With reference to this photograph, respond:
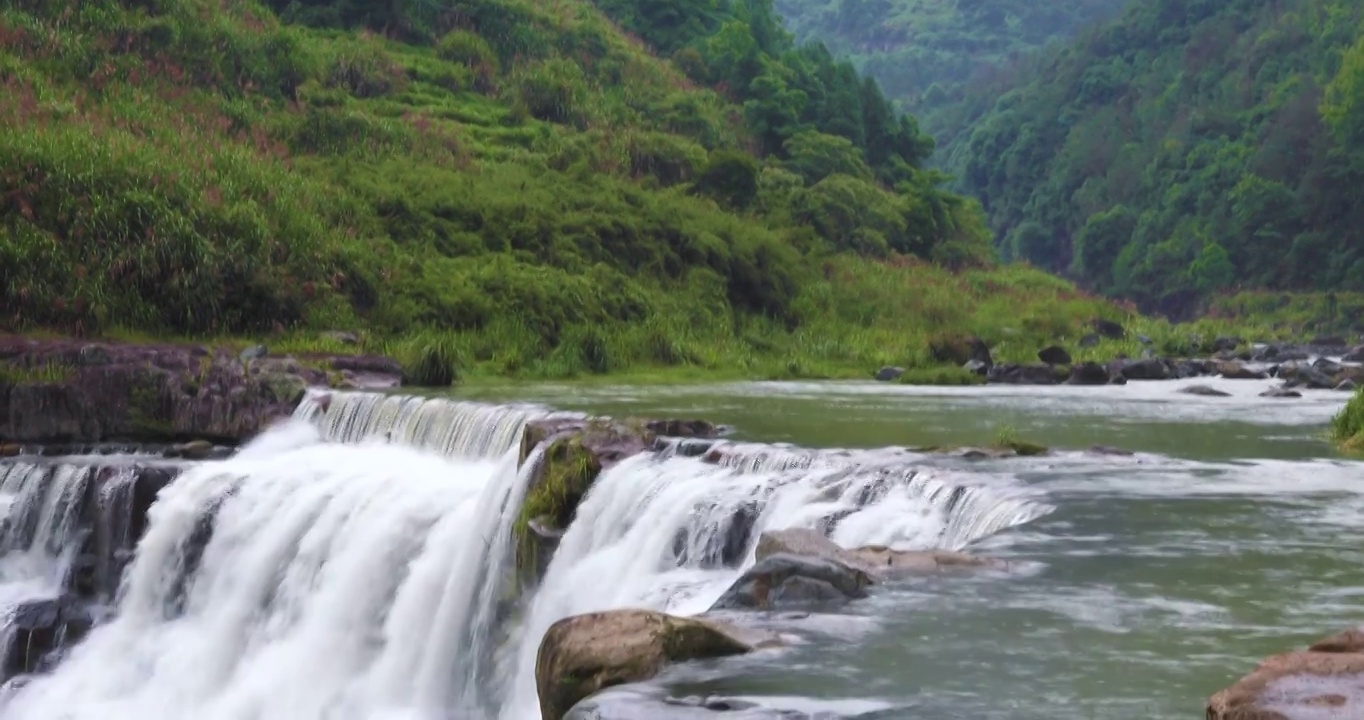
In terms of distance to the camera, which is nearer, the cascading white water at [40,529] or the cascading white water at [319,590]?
the cascading white water at [319,590]

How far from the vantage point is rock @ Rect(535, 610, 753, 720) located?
8367mm

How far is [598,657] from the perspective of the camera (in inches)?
333

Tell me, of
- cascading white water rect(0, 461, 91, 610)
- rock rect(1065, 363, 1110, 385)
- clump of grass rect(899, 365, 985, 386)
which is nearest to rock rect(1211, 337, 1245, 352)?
rock rect(1065, 363, 1110, 385)

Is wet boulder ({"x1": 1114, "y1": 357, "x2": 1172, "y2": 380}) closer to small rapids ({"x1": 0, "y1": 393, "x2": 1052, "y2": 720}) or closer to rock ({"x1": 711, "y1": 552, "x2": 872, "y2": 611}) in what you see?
small rapids ({"x1": 0, "y1": 393, "x2": 1052, "y2": 720})

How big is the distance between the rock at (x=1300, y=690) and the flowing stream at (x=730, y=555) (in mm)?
842

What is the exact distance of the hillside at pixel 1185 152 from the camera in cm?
8138

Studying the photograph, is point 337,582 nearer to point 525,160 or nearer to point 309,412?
point 309,412

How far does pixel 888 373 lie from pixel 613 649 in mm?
23678

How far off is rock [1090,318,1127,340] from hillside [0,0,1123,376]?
3.19ft

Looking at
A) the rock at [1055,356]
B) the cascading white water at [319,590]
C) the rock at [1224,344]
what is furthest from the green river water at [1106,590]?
the rock at [1224,344]

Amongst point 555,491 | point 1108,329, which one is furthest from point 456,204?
point 555,491

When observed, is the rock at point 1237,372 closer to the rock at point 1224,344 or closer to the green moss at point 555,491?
the rock at point 1224,344

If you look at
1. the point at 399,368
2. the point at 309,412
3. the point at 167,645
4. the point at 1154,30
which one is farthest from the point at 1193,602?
the point at 1154,30

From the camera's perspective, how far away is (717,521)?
1377cm
